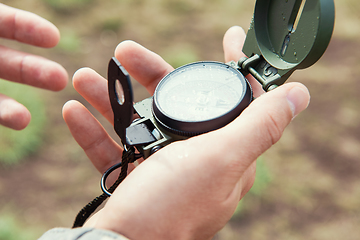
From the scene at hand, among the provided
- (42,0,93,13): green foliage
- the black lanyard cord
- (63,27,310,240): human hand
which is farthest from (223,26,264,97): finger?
(42,0,93,13): green foliage

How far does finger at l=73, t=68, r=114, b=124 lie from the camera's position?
5.23 ft

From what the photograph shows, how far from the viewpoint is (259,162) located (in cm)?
223

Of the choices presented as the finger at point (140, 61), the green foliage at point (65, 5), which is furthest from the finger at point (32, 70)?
the green foliage at point (65, 5)

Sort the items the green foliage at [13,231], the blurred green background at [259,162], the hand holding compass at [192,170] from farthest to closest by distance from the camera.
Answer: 1. the blurred green background at [259,162]
2. the green foliage at [13,231]
3. the hand holding compass at [192,170]

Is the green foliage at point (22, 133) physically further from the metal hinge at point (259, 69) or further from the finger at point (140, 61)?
the metal hinge at point (259, 69)

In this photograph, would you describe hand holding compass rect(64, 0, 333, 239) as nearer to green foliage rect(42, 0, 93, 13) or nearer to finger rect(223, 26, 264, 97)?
finger rect(223, 26, 264, 97)

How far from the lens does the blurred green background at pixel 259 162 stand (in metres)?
2.02

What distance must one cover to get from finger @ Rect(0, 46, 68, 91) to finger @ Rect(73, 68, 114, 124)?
0.32 ft

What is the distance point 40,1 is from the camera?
10.9 ft

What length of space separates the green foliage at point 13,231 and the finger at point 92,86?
91 cm

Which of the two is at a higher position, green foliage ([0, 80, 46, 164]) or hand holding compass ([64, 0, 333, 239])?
hand holding compass ([64, 0, 333, 239])

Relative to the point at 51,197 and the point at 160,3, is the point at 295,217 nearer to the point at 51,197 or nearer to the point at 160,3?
the point at 51,197

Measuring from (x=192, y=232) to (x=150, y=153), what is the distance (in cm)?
30

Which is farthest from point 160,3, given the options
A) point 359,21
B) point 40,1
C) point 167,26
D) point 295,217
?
point 295,217
